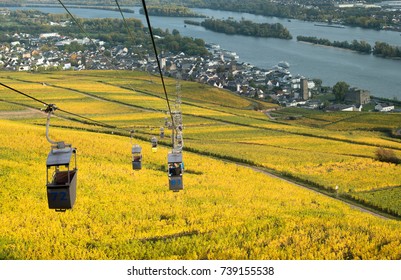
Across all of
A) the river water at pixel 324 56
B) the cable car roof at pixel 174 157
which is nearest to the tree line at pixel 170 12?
the river water at pixel 324 56

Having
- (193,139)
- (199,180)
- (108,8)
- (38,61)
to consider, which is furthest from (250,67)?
(108,8)

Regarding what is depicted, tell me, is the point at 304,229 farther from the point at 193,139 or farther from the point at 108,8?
the point at 108,8

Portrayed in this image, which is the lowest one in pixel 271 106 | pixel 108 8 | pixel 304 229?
pixel 271 106

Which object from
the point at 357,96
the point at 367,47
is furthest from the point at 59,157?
the point at 367,47

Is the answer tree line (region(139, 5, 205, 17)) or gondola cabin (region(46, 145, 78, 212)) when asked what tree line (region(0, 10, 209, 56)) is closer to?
tree line (region(139, 5, 205, 17))

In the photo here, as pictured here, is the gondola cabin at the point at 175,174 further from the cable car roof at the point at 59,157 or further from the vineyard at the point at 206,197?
the cable car roof at the point at 59,157

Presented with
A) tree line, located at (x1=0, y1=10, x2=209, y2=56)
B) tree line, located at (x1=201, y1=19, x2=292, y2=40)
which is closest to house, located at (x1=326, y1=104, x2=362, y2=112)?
tree line, located at (x1=0, y1=10, x2=209, y2=56)
